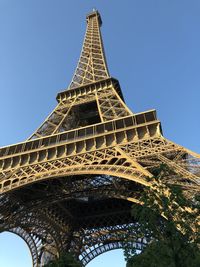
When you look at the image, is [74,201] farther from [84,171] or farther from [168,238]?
[168,238]

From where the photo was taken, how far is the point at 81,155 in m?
20.1

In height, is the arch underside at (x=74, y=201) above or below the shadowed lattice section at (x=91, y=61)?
below

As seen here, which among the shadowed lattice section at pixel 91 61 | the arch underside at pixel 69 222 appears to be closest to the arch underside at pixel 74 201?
the arch underside at pixel 69 222

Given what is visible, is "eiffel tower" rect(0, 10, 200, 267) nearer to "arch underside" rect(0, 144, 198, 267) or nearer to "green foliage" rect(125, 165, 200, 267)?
"arch underside" rect(0, 144, 198, 267)

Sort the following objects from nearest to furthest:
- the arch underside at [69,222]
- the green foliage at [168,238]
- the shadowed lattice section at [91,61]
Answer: the green foliage at [168,238]
the arch underside at [69,222]
the shadowed lattice section at [91,61]

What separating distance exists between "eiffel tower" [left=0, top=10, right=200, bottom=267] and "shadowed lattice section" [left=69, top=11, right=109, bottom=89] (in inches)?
26.9

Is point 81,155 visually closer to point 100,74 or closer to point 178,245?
point 178,245

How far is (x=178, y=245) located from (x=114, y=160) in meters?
10.6

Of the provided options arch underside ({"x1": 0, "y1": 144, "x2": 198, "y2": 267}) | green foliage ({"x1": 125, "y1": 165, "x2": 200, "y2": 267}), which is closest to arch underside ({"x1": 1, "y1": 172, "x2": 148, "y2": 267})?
arch underside ({"x1": 0, "y1": 144, "x2": 198, "y2": 267})

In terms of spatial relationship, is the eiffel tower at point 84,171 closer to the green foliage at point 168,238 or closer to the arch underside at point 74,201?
the arch underside at point 74,201

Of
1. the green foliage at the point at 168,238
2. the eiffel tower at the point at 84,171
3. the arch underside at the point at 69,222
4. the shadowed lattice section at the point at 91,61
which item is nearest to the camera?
the green foliage at the point at 168,238

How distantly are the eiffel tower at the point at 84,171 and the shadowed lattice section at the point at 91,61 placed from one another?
2.24 ft

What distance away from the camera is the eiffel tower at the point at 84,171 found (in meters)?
17.3

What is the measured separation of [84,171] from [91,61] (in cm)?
2081
